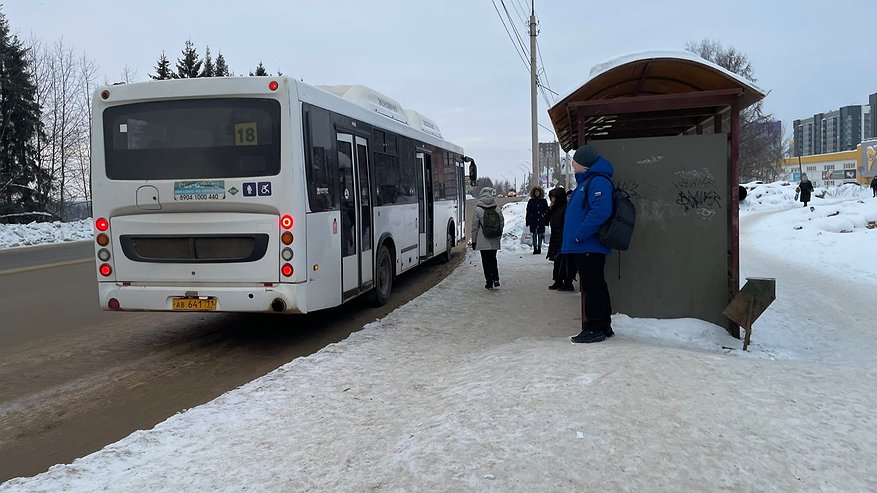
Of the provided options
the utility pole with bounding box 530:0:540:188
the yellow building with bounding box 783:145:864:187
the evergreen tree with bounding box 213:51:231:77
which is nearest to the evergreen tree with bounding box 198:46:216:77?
the evergreen tree with bounding box 213:51:231:77

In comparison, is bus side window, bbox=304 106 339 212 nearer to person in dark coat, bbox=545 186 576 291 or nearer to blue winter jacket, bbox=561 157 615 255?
blue winter jacket, bbox=561 157 615 255

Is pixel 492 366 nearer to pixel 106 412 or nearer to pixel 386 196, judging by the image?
pixel 106 412

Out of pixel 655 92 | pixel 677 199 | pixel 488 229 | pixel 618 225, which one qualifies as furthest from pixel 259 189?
pixel 655 92

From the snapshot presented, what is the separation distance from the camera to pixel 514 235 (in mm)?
20859

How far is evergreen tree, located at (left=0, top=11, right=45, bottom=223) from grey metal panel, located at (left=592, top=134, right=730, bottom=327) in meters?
33.2

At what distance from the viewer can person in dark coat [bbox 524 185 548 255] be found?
16.1m

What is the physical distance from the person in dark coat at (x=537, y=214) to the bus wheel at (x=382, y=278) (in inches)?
260

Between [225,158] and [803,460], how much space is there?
5.81 meters

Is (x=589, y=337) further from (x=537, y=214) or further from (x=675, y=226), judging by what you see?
(x=537, y=214)

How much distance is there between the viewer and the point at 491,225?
10.5 m

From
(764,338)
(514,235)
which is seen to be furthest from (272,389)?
(514,235)

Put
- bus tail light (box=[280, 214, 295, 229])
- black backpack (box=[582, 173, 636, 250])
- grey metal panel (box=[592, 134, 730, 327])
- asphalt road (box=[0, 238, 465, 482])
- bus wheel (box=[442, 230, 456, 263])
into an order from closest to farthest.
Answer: asphalt road (box=[0, 238, 465, 482]) < black backpack (box=[582, 173, 636, 250]) < bus tail light (box=[280, 214, 295, 229]) < grey metal panel (box=[592, 134, 730, 327]) < bus wheel (box=[442, 230, 456, 263])

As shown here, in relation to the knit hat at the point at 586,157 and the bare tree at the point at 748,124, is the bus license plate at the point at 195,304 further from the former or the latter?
the bare tree at the point at 748,124

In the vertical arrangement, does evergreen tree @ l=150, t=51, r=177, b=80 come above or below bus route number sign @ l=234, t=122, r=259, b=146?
above
